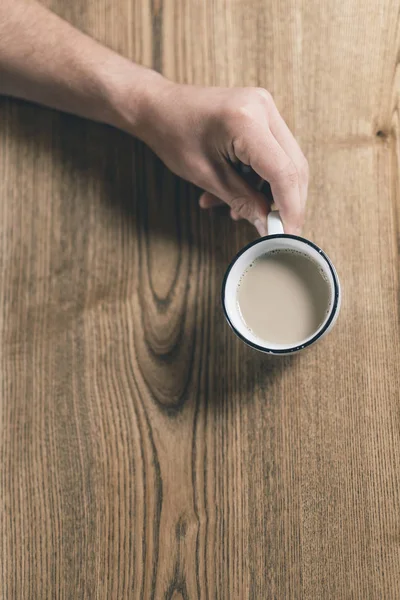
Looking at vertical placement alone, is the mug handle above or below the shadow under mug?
above

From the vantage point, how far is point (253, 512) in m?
0.76

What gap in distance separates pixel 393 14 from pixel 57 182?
1.66 ft

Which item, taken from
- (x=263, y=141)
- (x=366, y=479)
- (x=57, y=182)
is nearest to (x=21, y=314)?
(x=57, y=182)

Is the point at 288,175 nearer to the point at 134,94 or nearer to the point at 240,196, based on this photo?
the point at 240,196

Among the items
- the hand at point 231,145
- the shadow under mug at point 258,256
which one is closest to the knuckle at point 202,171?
the hand at point 231,145

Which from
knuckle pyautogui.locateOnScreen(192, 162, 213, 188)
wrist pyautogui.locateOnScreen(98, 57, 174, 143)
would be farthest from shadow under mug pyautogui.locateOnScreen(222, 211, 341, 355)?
wrist pyautogui.locateOnScreen(98, 57, 174, 143)

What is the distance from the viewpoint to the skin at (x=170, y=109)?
0.69 meters

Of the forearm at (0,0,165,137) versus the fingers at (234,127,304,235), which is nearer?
the fingers at (234,127,304,235)

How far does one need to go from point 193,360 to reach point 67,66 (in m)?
0.42

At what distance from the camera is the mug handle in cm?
68

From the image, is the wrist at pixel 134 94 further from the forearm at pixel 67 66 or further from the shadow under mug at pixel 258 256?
the shadow under mug at pixel 258 256

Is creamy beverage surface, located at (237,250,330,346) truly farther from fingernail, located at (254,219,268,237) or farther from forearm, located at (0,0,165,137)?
forearm, located at (0,0,165,137)

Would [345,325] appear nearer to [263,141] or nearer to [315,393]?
[315,393]

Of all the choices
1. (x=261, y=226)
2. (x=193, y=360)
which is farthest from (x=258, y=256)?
(x=193, y=360)
